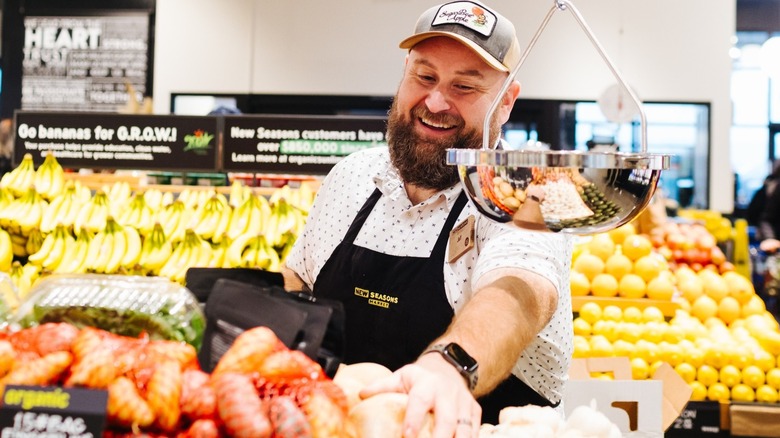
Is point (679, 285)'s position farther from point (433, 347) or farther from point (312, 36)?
point (312, 36)

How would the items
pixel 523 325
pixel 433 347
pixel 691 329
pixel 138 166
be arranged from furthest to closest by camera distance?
pixel 138 166 → pixel 691 329 → pixel 523 325 → pixel 433 347

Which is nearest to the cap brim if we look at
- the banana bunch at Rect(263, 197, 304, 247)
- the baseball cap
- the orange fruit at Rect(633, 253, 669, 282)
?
the baseball cap

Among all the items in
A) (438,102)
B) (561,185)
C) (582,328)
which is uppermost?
(438,102)

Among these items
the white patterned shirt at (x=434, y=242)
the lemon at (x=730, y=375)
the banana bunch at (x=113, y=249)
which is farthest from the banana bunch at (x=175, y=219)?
the lemon at (x=730, y=375)

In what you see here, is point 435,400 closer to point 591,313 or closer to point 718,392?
point 718,392

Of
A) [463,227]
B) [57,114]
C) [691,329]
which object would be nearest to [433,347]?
[463,227]

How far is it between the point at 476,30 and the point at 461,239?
46cm

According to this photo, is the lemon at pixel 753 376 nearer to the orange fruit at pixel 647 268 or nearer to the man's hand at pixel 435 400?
the orange fruit at pixel 647 268

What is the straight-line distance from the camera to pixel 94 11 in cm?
910

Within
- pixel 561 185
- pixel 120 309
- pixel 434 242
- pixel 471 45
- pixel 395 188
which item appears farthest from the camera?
pixel 395 188

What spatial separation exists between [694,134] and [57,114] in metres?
6.82

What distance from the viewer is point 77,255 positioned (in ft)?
11.9

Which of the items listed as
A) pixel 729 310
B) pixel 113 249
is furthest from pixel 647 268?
pixel 113 249

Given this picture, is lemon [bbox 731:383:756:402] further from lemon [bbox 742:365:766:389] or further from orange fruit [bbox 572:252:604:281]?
orange fruit [bbox 572:252:604:281]
